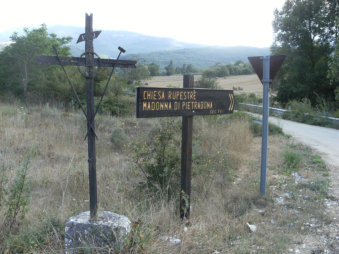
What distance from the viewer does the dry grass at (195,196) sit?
3924mm

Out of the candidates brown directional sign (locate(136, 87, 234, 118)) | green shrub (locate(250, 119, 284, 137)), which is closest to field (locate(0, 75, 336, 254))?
brown directional sign (locate(136, 87, 234, 118))

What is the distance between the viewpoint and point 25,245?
3457 millimetres

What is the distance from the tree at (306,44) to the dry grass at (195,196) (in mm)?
22252

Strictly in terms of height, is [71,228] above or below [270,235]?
above

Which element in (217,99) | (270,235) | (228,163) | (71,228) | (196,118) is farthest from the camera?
(196,118)

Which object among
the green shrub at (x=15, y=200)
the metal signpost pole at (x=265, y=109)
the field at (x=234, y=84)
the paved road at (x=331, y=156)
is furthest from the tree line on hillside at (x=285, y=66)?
the green shrub at (x=15, y=200)

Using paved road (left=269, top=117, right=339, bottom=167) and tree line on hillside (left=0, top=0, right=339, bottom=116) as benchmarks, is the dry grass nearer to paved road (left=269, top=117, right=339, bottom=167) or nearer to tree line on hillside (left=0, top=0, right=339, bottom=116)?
paved road (left=269, top=117, right=339, bottom=167)

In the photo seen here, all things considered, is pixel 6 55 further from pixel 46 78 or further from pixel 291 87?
pixel 291 87

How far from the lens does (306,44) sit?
104ft

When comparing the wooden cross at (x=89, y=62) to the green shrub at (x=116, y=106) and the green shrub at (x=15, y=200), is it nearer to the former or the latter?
the green shrub at (x=15, y=200)

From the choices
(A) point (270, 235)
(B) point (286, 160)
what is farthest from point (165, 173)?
(B) point (286, 160)

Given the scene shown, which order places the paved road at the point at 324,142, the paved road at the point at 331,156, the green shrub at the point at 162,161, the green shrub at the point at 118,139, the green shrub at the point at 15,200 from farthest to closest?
the green shrub at the point at 118,139 → the paved road at the point at 324,142 → the green shrub at the point at 162,161 → the paved road at the point at 331,156 → the green shrub at the point at 15,200

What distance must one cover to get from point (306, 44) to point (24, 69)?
25.2m

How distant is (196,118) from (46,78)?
1558cm
